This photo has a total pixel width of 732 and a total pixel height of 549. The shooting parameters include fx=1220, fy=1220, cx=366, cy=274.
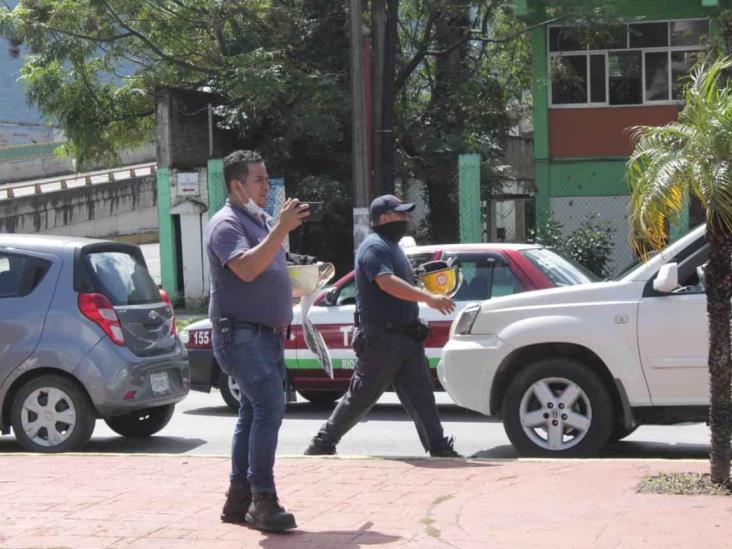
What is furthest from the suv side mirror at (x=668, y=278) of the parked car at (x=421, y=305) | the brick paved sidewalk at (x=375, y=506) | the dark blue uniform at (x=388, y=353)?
the parked car at (x=421, y=305)

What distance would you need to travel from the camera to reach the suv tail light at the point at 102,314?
9.36 meters

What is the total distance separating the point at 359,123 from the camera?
17.8 metres

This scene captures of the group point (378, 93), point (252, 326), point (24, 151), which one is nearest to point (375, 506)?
point (252, 326)

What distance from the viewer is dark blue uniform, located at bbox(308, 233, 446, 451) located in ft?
26.4

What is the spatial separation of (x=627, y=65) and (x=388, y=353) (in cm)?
1948

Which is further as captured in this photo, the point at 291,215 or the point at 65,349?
the point at 65,349

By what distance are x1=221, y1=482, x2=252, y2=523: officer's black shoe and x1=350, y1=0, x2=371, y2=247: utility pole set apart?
11.7 m

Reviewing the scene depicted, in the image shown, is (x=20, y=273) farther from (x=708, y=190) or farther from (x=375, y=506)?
(x=708, y=190)

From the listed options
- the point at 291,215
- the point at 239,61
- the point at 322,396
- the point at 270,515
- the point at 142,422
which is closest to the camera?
the point at 291,215

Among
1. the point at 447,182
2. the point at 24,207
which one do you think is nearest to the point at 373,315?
the point at 447,182

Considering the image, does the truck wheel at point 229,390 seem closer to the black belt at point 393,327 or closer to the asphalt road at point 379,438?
the asphalt road at point 379,438

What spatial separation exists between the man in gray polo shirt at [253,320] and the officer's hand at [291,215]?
7cm

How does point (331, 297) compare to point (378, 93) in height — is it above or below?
below

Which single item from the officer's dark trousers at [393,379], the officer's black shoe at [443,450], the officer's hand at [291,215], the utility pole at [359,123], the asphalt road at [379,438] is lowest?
the asphalt road at [379,438]
